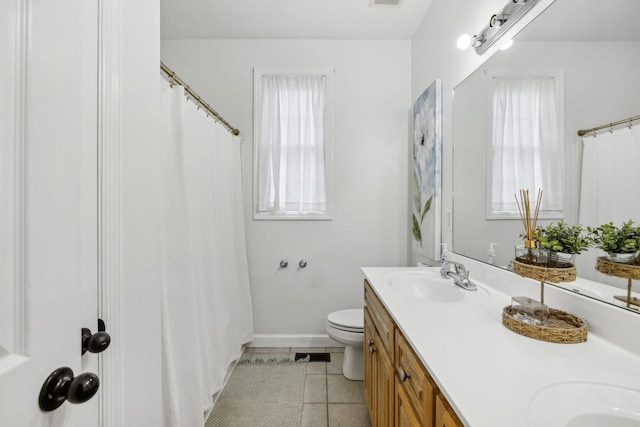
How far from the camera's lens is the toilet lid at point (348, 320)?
180 centimetres

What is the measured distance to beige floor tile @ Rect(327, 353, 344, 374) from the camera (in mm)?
1977

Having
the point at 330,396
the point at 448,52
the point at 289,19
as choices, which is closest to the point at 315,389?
the point at 330,396

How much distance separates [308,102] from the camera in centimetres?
229

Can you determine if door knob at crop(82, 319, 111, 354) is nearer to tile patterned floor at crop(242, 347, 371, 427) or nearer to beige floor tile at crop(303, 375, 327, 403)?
tile patterned floor at crop(242, 347, 371, 427)

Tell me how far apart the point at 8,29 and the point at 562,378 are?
1.23m

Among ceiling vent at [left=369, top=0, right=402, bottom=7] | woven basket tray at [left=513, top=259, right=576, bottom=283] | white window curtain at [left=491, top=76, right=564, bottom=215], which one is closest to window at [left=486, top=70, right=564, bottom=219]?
white window curtain at [left=491, top=76, right=564, bottom=215]

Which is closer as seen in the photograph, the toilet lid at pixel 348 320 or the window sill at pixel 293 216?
the toilet lid at pixel 348 320

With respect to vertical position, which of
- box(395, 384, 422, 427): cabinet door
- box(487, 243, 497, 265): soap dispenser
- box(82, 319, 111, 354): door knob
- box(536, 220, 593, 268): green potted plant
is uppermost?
box(536, 220, 593, 268): green potted plant

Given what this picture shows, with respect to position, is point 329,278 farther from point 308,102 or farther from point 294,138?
point 308,102

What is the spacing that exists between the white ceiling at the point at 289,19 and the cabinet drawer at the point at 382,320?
1991 mm

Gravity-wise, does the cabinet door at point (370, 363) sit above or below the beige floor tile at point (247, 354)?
above

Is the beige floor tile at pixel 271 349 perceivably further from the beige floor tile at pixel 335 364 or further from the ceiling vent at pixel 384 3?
the ceiling vent at pixel 384 3

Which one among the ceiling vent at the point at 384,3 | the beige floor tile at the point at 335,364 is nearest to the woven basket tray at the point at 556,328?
the beige floor tile at the point at 335,364

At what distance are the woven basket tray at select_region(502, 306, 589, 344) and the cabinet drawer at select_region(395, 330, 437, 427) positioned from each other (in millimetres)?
332
